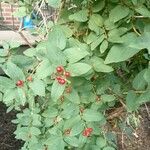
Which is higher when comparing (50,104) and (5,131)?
(50,104)

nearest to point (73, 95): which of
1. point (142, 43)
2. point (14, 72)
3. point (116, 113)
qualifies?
point (14, 72)

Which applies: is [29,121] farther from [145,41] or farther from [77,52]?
[145,41]

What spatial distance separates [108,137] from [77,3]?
0.93 m

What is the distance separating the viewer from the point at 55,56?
115cm

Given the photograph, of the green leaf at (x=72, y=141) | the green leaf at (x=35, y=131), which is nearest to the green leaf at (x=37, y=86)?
the green leaf at (x=72, y=141)

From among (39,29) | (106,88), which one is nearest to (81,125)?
(106,88)

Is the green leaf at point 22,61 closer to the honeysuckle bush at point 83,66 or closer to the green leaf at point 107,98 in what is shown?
the honeysuckle bush at point 83,66

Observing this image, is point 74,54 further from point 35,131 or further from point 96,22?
point 35,131

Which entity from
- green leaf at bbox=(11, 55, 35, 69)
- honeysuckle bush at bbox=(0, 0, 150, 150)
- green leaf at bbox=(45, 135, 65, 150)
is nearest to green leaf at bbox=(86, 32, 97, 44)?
honeysuckle bush at bbox=(0, 0, 150, 150)

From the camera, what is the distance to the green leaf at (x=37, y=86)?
123 centimetres

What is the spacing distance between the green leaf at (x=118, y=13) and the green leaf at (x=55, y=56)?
286 mm

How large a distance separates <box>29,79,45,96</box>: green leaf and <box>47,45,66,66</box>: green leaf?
114mm

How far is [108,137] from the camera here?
7.02 ft

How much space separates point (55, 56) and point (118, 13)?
32 cm
